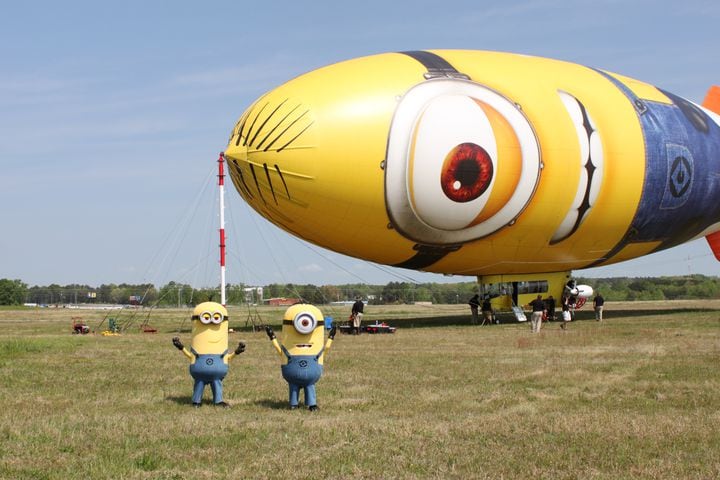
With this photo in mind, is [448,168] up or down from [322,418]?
up

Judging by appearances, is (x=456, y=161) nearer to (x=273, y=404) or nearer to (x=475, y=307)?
(x=475, y=307)

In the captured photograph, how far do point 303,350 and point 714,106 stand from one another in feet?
98.0

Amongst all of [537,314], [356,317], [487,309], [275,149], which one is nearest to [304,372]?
[275,149]

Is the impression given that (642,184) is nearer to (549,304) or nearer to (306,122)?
(549,304)

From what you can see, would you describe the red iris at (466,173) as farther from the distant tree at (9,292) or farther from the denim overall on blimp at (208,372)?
the distant tree at (9,292)

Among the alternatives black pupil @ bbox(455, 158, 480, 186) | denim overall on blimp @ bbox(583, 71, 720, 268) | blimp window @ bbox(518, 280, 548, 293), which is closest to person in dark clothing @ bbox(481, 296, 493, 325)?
blimp window @ bbox(518, 280, 548, 293)

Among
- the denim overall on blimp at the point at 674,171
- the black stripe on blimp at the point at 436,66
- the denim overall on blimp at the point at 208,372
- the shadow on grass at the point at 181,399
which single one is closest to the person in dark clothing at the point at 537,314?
the denim overall on blimp at the point at 674,171

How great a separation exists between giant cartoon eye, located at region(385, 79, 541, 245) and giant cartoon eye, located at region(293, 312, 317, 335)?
12970 mm

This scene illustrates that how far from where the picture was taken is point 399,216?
84.7ft

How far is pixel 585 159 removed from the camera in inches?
1094

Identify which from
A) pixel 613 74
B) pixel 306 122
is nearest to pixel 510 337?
pixel 306 122

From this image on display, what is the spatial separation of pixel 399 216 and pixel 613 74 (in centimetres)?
1175

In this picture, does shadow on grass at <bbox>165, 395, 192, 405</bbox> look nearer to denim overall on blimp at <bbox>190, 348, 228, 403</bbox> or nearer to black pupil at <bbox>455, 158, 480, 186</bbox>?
denim overall on blimp at <bbox>190, 348, 228, 403</bbox>

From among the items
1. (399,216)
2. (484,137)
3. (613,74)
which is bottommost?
(399,216)
